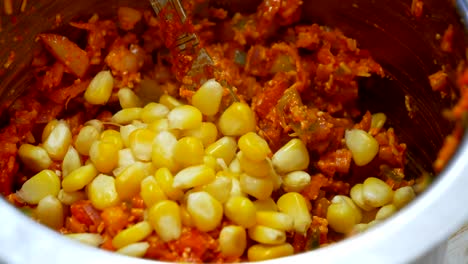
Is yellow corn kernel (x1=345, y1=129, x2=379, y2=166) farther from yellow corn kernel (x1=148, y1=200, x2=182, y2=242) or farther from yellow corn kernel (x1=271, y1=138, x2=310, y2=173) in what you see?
yellow corn kernel (x1=148, y1=200, x2=182, y2=242)

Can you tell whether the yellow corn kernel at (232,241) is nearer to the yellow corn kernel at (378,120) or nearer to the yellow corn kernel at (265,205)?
the yellow corn kernel at (265,205)

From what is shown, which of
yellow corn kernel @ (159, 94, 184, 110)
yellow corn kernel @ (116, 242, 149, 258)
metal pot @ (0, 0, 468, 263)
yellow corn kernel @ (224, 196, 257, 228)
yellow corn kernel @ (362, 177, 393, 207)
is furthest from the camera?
yellow corn kernel @ (159, 94, 184, 110)

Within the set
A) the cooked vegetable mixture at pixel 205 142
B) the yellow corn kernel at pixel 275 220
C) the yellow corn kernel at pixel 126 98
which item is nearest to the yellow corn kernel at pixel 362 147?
the cooked vegetable mixture at pixel 205 142

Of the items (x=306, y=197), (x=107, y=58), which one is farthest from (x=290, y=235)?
(x=107, y=58)

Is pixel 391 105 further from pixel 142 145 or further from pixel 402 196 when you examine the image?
pixel 142 145

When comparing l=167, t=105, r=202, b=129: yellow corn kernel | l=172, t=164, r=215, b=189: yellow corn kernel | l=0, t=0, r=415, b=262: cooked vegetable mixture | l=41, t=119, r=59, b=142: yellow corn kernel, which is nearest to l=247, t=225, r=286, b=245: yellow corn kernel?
l=0, t=0, r=415, b=262: cooked vegetable mixture

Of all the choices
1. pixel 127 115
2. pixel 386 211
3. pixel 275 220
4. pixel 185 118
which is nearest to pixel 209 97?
pixel 185 118
